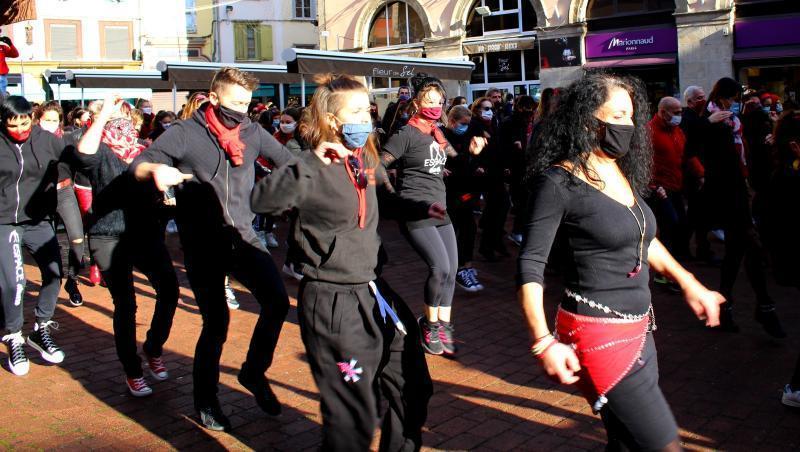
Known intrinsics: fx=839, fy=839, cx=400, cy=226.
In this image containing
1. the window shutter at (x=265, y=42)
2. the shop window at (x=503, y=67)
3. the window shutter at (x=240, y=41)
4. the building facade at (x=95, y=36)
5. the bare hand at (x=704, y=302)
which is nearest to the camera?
the bare hand at (x=704, y=302)

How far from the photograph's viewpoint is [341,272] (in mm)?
3432

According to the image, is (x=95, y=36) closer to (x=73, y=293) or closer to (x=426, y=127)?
(x=73, y=293)

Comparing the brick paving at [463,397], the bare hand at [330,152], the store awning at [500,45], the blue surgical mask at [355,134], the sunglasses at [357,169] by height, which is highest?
the store awning at [500,45]

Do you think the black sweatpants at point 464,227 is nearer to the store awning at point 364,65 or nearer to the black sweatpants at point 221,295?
the black sweatpants at point 221,295

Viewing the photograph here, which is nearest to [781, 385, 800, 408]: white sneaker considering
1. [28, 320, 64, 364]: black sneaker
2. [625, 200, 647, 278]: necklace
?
[625, 200, 647, 278]: necklace

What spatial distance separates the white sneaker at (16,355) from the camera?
5.90 m

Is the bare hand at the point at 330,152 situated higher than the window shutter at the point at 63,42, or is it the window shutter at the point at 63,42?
the window shutter at the point at 63,42

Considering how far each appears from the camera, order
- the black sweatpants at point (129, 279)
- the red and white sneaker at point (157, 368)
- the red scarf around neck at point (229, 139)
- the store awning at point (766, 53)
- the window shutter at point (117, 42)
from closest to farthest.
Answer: the red scarf around neck at point (229, 139) → the black sweatpants at point (129, 279) → the red and white sneaker at point (157, 368) → the store awning at point (766, 53) → the window shutter at point (117, 42)

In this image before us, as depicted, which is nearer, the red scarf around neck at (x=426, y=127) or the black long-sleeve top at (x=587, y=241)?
the black long-sleeve top at (x=587, y=241)

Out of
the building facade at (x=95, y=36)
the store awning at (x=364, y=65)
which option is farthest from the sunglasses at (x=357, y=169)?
the building facade at (x=95, y=36)

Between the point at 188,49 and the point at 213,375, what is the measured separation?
43.3 meters

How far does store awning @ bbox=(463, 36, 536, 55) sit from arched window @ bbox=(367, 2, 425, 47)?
2484 millimetres

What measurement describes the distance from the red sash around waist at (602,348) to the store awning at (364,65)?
1024cm

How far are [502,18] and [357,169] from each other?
25.5 m
